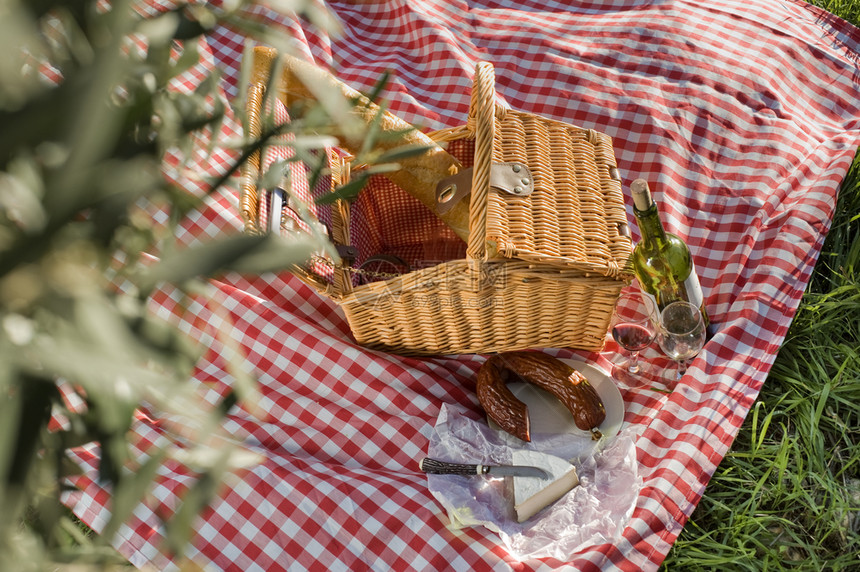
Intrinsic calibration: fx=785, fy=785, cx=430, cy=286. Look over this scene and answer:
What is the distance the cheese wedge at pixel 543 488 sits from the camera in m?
1.13

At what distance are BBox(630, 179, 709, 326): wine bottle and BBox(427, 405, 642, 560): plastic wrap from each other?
24cm

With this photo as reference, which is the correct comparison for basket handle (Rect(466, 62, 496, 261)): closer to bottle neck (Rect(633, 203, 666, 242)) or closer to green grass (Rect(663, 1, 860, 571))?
bottle neck (Rect(633, 203, 666, 242))

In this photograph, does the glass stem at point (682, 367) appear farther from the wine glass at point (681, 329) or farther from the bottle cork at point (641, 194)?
the bottle cork at point (641, 194)

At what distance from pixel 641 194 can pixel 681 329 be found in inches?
10.3

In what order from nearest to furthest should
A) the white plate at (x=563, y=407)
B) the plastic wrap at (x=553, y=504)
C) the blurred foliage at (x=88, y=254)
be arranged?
the blurred foliage at (x=88, y=254) < the plastic wrap at (x=553, y=504) < the white plate at (x=563, y=407)

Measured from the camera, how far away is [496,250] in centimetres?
112

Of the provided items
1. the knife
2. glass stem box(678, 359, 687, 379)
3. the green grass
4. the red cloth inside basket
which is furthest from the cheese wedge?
the red cloth inside basket

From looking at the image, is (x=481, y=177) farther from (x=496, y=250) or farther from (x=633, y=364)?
(x=633, y=364)

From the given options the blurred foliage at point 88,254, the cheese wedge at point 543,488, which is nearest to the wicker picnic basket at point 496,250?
the cheese wedge at point 543,488

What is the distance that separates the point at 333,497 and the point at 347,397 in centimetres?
20

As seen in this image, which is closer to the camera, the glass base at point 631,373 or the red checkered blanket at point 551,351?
the red checkered blanket at point 551,351

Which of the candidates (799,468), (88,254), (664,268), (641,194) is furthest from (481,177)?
(88,254)

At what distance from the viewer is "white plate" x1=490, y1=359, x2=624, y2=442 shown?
123cm

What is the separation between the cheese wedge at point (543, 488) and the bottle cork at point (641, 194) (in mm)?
392
